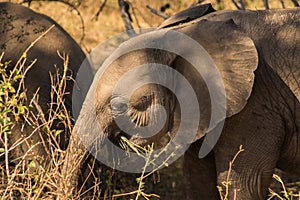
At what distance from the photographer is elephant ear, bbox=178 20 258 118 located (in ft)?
14.3

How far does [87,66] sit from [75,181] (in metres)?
1.67

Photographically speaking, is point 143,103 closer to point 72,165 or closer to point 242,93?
point 242,93

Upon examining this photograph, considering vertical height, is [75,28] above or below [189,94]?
below

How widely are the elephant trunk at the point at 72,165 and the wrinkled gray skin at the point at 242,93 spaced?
0.08 feet

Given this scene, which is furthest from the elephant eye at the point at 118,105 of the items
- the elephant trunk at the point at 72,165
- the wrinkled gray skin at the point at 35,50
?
the wrinkled gray skin at the point at 35,50

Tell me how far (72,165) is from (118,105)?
22.2 inches

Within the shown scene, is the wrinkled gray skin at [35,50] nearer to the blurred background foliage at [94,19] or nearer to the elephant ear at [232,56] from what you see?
the elephant ear at [232,56]

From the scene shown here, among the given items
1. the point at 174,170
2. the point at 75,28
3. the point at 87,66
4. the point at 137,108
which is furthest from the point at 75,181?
the point at 75,28

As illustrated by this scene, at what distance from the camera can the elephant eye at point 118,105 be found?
14.5 feet

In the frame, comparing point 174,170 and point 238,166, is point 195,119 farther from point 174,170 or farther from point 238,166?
point 174,170

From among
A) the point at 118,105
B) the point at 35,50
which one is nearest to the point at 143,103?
the point at 118,105

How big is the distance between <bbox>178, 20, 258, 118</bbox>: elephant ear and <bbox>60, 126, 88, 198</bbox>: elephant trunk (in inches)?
31.2

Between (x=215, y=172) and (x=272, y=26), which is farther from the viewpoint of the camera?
→ (x=215, y=172)

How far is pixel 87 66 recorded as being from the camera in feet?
19.1
